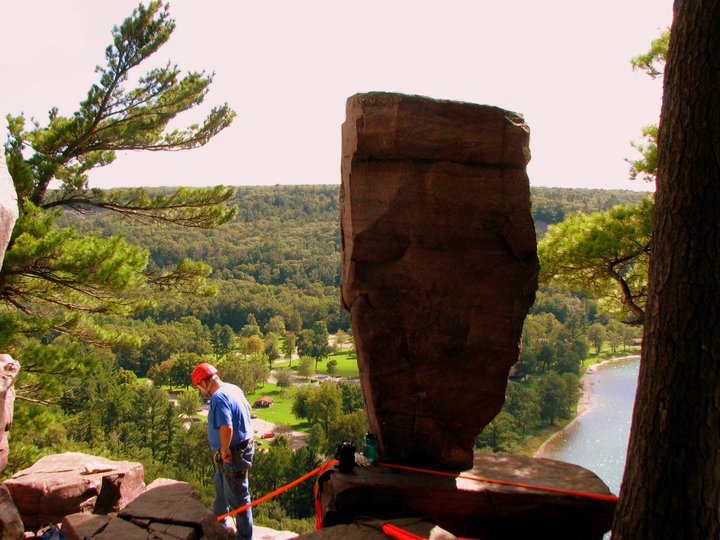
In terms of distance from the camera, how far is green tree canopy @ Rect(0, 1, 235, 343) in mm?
8477

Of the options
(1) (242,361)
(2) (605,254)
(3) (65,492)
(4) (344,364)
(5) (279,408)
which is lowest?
(5) (279,408)

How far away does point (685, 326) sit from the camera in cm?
306

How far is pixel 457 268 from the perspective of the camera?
415 cm

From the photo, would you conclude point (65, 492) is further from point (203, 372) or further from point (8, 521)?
point (203, 372)

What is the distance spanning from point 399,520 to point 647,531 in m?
1.52

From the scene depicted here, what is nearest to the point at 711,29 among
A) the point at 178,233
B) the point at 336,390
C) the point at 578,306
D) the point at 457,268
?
the point at 457,268

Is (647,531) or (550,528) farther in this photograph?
(550,528)

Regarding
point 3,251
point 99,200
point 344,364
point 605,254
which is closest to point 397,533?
point 3,251

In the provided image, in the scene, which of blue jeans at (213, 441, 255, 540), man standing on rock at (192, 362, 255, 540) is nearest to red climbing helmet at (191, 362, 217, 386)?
man standing on rock at (192, 362, 255, 540)

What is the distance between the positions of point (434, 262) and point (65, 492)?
13.3ft

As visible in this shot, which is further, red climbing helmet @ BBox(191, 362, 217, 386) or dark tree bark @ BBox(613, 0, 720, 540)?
red climbing helmet @ BBox(191, 362, 217, 386)

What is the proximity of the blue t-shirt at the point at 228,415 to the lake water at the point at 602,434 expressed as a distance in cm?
2096

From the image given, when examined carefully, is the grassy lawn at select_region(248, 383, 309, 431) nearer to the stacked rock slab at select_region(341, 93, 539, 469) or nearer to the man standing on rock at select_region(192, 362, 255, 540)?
the man standing on rock at select_region(192, 362, 255, 540)

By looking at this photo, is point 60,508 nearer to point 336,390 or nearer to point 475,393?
point 475,393
